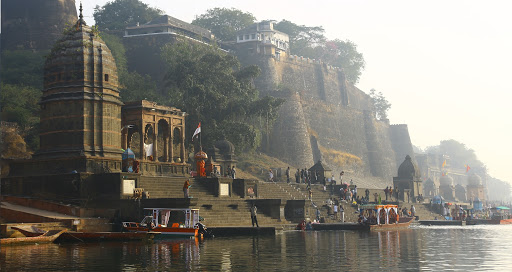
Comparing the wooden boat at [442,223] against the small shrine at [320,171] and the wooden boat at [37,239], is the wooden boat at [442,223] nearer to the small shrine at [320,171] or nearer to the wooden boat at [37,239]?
the small shrine at [320,171]

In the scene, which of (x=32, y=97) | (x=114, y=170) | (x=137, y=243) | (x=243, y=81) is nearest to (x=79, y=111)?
(x=114, y=170)

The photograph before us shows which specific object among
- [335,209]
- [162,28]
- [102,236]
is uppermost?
[162,28]

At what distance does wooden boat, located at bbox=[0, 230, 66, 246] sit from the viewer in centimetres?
2269

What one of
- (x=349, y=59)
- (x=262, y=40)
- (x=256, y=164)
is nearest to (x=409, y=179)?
(x=256, y=164)

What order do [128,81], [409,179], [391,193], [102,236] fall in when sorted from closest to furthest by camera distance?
[102,236], [391,193], [128,81], [409,179]

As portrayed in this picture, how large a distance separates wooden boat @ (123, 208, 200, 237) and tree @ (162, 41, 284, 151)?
2703 centimetres

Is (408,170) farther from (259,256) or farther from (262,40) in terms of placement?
(259,256)

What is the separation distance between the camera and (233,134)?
187 ft

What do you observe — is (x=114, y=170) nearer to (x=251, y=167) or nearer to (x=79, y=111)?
(x=79, y=111)

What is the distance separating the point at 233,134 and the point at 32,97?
54.4 feet

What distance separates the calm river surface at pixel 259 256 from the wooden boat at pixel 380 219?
9936 mm

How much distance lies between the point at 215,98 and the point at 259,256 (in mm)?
40159

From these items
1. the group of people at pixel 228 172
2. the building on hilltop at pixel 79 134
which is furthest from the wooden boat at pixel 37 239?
the group of people at pixel 228 172

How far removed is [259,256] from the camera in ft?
62.5
